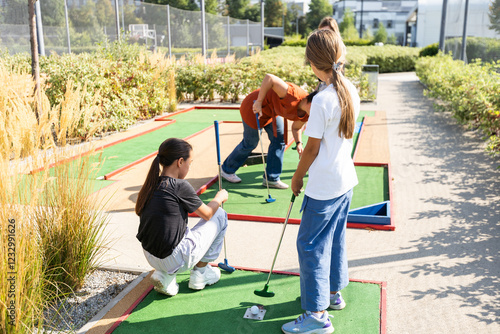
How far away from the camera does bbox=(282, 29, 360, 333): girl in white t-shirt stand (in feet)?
8.67

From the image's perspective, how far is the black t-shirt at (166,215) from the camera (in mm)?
3053

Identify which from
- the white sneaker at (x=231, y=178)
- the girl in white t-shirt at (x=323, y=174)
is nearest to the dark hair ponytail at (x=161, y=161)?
the girl in white t-shirt at (x=323, y=174)

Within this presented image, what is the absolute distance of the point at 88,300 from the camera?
3.33 meters

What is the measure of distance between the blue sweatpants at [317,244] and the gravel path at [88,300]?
1462 millimetres

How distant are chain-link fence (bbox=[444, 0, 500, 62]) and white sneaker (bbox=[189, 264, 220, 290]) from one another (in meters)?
10.0

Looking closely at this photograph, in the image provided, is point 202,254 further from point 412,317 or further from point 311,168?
point 412,317

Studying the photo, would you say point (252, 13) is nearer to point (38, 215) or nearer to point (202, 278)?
point (202, 278)

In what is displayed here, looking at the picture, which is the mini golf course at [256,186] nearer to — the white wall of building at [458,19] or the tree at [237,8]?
the white wall of building at [458,19]

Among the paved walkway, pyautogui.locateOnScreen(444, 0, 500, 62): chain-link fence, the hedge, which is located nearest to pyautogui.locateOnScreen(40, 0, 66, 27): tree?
the hedge

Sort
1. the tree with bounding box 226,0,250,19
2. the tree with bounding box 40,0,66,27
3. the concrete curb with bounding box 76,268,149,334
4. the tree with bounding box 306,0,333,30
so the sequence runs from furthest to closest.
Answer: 1. the tree with bounding box 306,0,333,30
2. the tree with bounding box 226,0,250,19
3. the tree with bounding box 40,0,66,27
4. the concrete curb with bounding box 76,268,149,334

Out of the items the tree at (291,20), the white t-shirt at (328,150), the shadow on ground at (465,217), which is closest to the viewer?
the white t-shirt at (328,150)

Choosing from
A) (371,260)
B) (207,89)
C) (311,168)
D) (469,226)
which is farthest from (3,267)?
(207,89)

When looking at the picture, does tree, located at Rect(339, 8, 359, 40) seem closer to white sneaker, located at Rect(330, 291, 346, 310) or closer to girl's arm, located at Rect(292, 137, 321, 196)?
white sneaker, located at Rect(330, 291, 346, 310)

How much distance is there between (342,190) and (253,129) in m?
2.97
